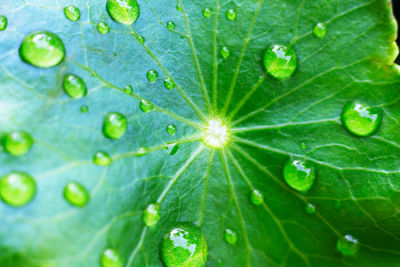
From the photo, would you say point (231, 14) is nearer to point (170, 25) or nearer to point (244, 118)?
point (170, 25)

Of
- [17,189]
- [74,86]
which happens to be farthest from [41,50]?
[17,189]

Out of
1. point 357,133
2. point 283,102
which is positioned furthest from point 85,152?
point 357,133

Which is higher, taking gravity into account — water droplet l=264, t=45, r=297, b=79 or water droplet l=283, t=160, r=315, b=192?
water droplet l=264, t=45, r=297, b=79

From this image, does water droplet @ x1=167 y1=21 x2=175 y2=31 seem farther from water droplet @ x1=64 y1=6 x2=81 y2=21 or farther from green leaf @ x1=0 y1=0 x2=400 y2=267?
water droplet @ x1=64 y1=6 x2=81 y2=21

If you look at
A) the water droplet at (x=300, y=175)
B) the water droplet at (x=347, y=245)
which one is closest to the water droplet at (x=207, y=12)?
the water droplet at (x=300, y=175)

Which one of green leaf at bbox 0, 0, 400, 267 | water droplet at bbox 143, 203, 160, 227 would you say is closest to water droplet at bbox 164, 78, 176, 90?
green leaf at bbox 0, 0, 400, 267

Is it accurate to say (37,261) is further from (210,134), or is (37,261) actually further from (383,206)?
(383,206)
